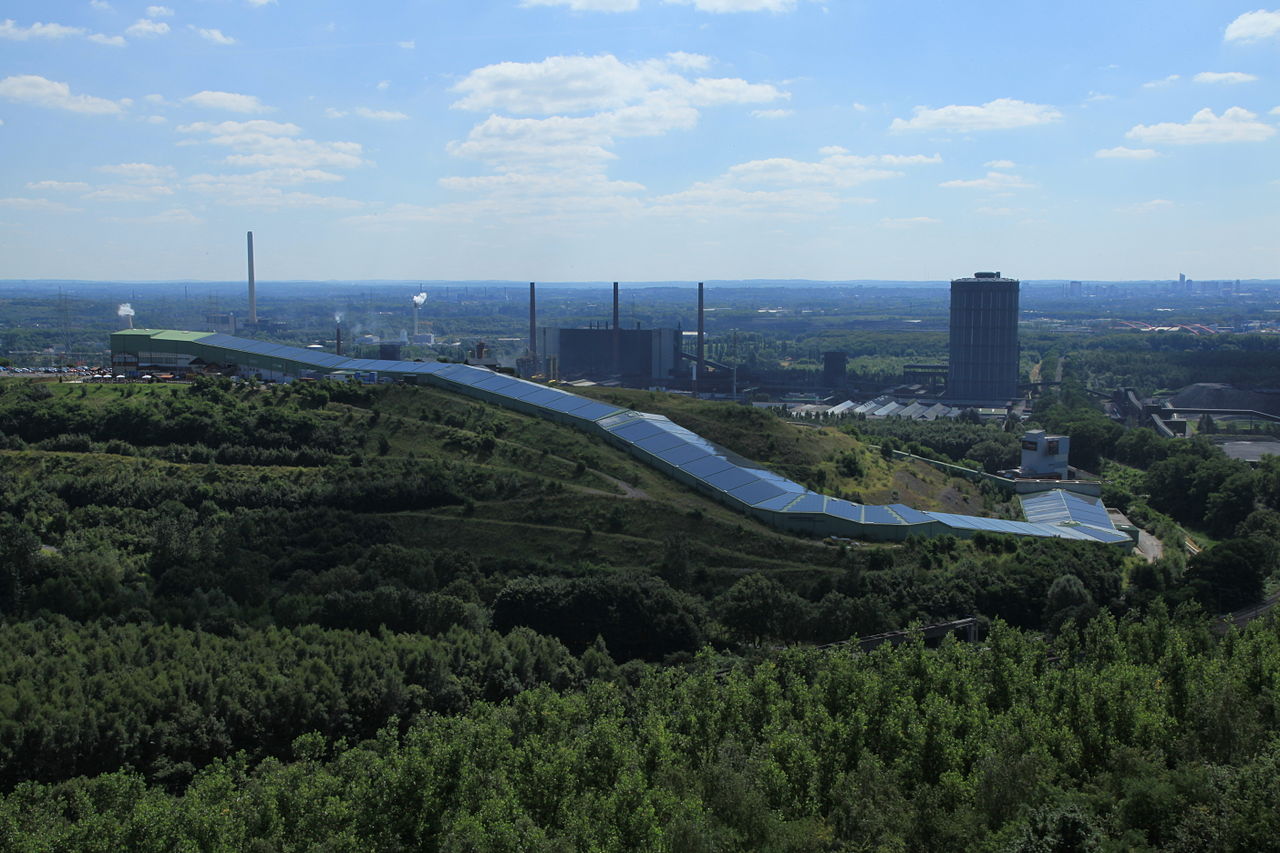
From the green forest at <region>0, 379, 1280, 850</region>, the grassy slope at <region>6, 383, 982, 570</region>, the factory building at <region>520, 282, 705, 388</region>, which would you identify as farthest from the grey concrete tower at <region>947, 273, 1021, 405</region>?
the grassy slope at <region>6, 383, 982, 570</region>

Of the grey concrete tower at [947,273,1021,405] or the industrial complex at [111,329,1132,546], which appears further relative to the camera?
the grey concrete tower at [947,273,1021,405]

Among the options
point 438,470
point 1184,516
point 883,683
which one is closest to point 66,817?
point 883,683

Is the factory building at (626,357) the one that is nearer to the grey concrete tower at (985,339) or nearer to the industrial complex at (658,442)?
the grey concrete tower at (985,339)

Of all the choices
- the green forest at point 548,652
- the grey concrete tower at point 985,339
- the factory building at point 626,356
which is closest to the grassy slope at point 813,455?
the green forest at point 548,652

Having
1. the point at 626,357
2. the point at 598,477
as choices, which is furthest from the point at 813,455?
the point at 626,357

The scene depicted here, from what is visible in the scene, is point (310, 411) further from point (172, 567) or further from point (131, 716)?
point (131, 716)

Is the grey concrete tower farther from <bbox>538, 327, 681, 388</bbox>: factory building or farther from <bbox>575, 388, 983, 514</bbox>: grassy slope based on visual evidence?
<bbox>575, 388, 983, 514</bbox>: grassy slope
